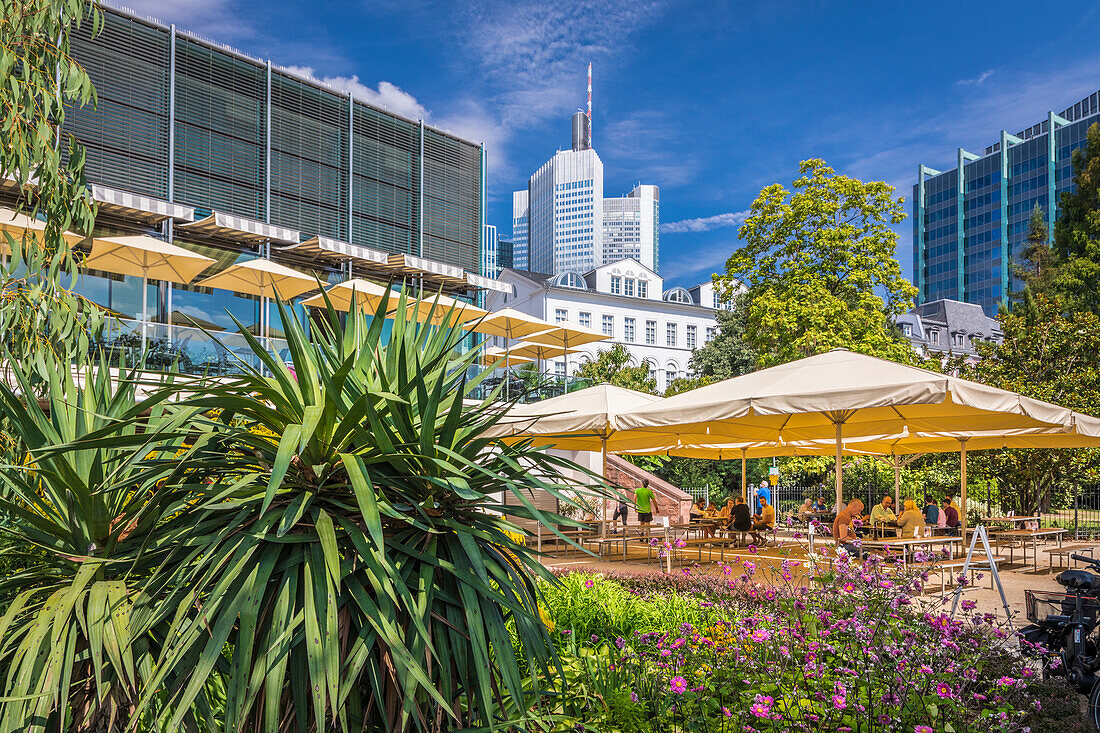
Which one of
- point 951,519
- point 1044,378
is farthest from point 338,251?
point 1044,378

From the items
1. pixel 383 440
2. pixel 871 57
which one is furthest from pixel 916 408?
pixel 871 57

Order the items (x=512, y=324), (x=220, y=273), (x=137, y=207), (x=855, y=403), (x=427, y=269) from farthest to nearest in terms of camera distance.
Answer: (x=427, y=269), (x=512, y=324), (x=137, y=207), (x=220, y=273), (x=855, y=403)

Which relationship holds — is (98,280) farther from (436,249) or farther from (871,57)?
(871,57)

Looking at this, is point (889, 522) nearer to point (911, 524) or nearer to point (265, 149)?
point (911, 524)

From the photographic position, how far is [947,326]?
73.7 m

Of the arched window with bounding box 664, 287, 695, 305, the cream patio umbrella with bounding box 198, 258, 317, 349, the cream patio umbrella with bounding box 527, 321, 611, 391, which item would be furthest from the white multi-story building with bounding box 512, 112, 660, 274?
the cream patio umbrella with bounding box 198, 258, 317, 349

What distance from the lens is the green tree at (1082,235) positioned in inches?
1242

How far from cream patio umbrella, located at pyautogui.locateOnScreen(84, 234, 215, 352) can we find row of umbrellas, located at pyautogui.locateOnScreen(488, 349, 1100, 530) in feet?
27.1

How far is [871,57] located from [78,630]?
208ft

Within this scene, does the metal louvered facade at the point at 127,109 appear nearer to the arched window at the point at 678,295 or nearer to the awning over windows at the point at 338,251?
the awning over windows at the point at 338,251

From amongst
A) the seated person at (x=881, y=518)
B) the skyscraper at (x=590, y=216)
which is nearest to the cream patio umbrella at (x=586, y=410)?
the seated person at (x=881, y=518)

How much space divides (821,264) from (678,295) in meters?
38.6

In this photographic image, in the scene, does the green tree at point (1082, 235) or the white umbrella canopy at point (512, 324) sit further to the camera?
the green tree at point (1082, 235)

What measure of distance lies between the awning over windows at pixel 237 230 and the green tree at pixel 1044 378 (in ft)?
63.6
